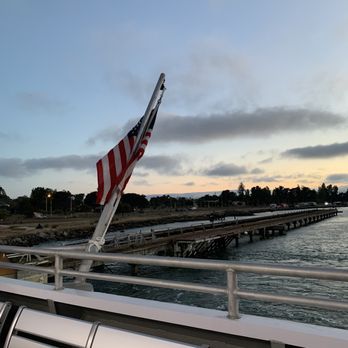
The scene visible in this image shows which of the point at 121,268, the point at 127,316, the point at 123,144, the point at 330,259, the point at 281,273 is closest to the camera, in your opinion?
the point at 281,273

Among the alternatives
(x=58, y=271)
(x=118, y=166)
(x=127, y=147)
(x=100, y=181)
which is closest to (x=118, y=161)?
(x=118, y=166)

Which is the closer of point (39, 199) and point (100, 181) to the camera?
point (100, 181)

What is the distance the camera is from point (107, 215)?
511cm

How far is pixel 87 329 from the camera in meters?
3.42

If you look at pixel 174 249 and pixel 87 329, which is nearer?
pixel 87 329

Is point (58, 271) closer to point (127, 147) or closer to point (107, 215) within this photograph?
point (107, 215)

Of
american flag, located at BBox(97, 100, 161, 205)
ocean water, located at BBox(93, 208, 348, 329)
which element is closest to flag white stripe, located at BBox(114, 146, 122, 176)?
american flag, located at BBox(97, 100, 161, 205)

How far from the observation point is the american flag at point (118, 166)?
550cm

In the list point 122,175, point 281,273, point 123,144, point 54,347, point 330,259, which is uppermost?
point 123,144

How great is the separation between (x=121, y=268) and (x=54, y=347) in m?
34.1

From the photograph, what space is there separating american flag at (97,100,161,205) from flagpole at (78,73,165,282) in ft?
0.26

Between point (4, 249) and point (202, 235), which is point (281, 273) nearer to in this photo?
point (4, 249)

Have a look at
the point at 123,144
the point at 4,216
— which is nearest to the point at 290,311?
the point at 123,144

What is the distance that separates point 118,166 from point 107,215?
84 cm
